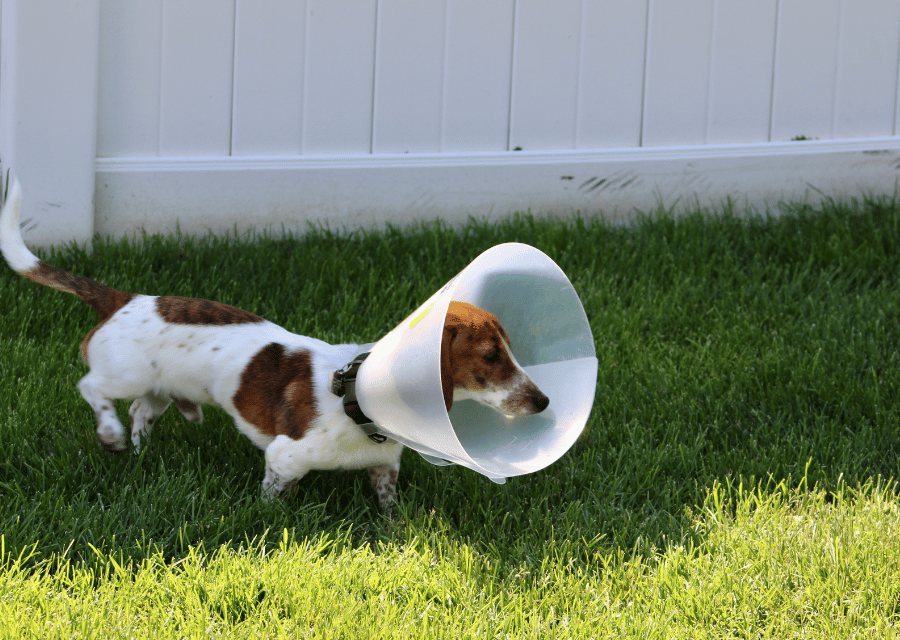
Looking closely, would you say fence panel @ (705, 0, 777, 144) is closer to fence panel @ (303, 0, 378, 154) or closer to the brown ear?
fence panel @ (303, 0, 378, 154)

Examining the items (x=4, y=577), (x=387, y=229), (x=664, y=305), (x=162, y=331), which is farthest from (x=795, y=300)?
(x=4, y=577)

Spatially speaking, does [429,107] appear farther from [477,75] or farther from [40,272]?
[40,272]

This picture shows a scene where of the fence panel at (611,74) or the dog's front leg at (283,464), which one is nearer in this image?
the dog's front leg at (283,464)

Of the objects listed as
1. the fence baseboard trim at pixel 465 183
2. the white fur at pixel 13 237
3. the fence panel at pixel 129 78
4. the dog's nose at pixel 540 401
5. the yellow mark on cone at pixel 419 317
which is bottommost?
the dog's nose at pixel 540 401

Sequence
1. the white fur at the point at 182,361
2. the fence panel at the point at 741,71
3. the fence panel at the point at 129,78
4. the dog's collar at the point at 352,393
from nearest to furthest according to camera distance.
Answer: the dog's collar at the point at 352,393 < the white fur at the point at 182,361 < the fence panel at the point at 129,78 < the fence panel at the point at 741,71

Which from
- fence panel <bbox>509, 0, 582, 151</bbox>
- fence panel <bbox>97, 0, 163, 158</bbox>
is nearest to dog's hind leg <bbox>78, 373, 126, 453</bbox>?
fence panel <bbox>97, 0, 163, 158</bbox>

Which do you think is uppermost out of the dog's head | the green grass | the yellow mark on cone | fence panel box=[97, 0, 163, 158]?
fence panel box=[97, 0, 163, 158]

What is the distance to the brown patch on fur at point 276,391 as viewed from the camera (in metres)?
2.36

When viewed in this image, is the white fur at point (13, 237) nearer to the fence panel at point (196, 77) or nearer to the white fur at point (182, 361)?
the white fur at point (182, 361)

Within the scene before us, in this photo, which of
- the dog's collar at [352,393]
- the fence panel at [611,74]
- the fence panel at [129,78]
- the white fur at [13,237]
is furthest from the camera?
the fence panel at [611,74]

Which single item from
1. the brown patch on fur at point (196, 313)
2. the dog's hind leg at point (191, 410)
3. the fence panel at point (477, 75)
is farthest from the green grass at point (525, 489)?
the fence panel at point (477, 75)

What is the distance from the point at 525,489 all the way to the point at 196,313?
1103 mm

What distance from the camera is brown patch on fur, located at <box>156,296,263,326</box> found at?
256 centimetres

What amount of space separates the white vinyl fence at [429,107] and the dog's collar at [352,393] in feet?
7.04
